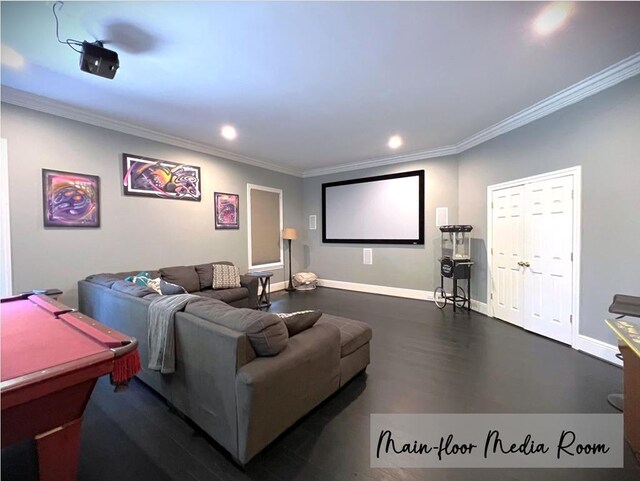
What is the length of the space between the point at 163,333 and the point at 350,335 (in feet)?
4.85

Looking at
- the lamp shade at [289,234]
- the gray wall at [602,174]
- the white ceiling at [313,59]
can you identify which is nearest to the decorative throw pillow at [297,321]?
the white ceiling at [313,59]

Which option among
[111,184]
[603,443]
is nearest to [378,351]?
[603,443]

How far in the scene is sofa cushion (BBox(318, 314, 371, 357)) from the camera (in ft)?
7.60

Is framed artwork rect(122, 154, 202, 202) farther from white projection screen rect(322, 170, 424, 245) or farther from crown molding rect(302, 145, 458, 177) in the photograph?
white projection screen rect(322, 170, 424, 245)

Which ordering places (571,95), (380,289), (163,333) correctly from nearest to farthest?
1. (163,333)
2. (571,95)
3. (380,289)

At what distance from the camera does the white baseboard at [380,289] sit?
5.42 m

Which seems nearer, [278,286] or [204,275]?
[204,275]

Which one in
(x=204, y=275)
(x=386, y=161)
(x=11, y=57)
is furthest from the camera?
(x=386, y=161)

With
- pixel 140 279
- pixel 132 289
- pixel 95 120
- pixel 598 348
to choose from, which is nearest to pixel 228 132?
pixel 95 120

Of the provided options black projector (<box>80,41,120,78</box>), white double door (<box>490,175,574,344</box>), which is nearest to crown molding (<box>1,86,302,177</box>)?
black projector (<box>80,41,120,78</box>)

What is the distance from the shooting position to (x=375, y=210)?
6.03 metres

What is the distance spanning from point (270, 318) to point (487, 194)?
→ 4229 millimetres

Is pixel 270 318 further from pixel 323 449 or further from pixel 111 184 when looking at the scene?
pixel 111 184

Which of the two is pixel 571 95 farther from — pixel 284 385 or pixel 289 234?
pixel 289 234
